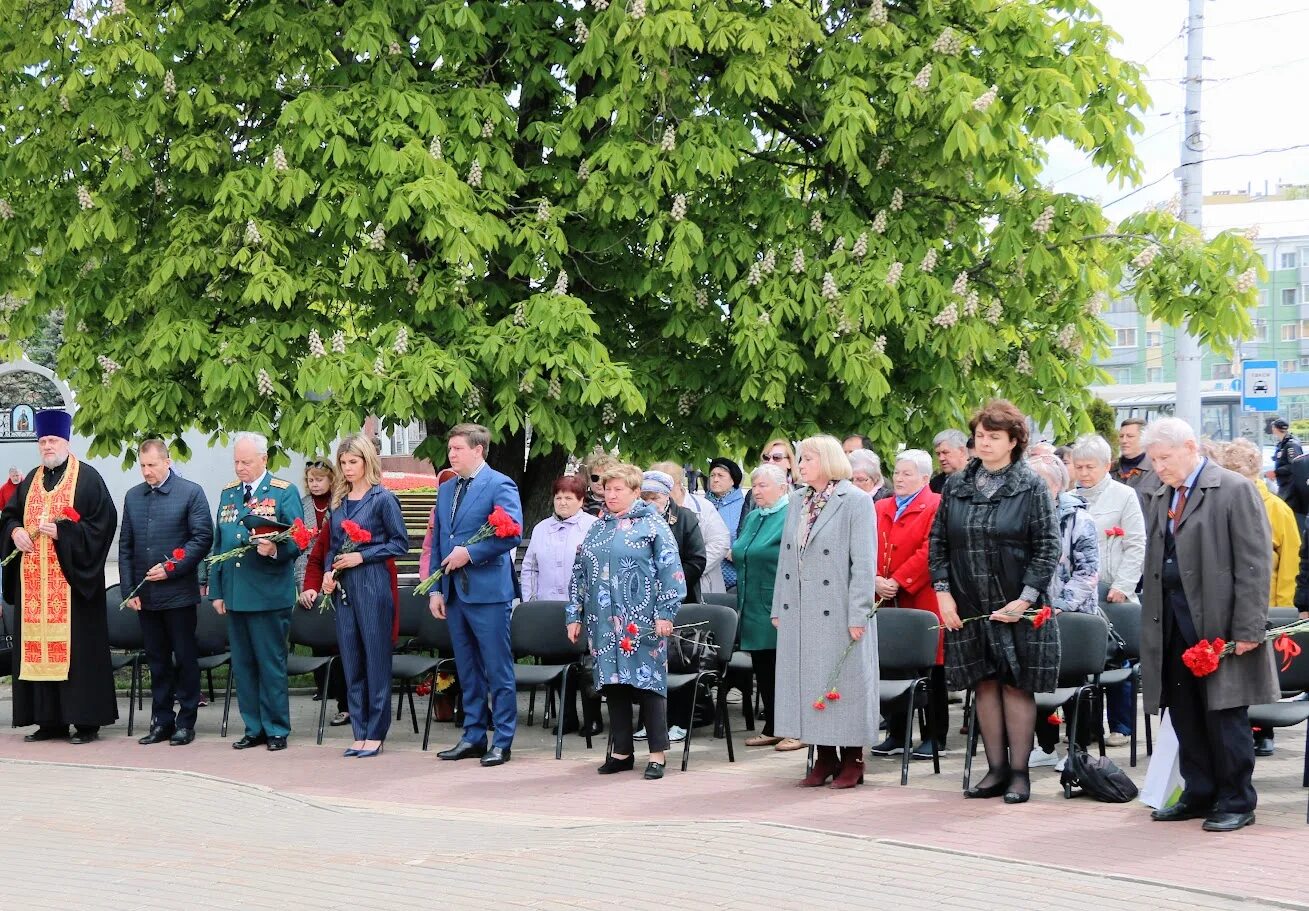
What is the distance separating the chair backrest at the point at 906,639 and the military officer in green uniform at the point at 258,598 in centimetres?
395

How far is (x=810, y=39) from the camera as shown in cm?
1266

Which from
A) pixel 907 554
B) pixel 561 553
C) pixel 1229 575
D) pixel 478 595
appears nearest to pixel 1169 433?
pixel 1229 575

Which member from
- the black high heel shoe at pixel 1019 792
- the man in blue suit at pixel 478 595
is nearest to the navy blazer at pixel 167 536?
the man in blue suit at pixel 478 595

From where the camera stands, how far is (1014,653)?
8.27 m

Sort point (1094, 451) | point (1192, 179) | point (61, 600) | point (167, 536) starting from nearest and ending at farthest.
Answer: point (1094, 451), point (167, 536), point (61, 600), point (1192, 179)

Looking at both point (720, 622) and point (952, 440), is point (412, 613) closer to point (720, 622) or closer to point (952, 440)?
point (720, 622)

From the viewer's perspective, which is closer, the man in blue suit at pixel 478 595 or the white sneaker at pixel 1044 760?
the white sneaker at pixel 1044 760

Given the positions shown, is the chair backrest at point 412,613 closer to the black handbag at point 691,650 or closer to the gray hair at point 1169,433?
the black handbag at point 691,650

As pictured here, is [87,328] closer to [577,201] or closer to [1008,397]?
[577,201]

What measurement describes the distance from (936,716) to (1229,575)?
2.60 meters

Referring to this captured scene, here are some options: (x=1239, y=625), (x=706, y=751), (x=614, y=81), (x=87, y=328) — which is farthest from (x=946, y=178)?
(x=87, y=328)

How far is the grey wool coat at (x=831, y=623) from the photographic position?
880cm

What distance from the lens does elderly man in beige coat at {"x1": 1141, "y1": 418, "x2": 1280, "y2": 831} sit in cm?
→ 752

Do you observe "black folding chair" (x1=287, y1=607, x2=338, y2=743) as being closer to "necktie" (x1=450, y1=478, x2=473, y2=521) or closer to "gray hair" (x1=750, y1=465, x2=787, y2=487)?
"necktie" (x1=450, y1=478, x2=473, y2=521)
